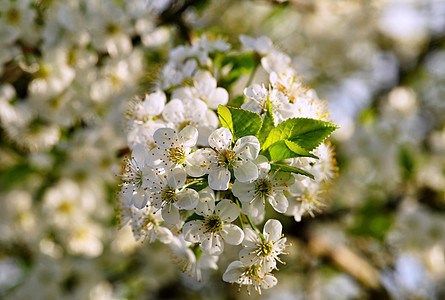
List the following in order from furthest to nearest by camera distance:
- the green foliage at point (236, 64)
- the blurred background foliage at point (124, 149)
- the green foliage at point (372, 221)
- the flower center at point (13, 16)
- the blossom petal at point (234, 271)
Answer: the green foliage at point (372, 221) → the blurred background foliage at point (124, 149) → the flower center at point (13, 16) → the green foliage at point (236, 64) → the blossom petal at point (234, 271)

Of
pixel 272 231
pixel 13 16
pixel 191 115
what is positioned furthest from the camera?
pixel 13 16

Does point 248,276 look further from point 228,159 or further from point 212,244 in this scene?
point 228,159

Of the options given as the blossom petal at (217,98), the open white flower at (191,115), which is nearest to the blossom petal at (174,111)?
the open white flower at (191,115)

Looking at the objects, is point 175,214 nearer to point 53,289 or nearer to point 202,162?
point 202,162

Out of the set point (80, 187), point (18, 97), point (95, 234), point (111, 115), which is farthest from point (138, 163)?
point (95, 234)

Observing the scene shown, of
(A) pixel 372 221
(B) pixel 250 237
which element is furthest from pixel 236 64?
(A) pixel 372 221

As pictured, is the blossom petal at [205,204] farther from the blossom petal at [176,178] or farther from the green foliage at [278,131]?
the green foliage at [278,131]

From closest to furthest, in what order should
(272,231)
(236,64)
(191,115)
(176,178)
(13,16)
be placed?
(176,178) < (272,231) < (191,115) < (236,64) < (13,16)
